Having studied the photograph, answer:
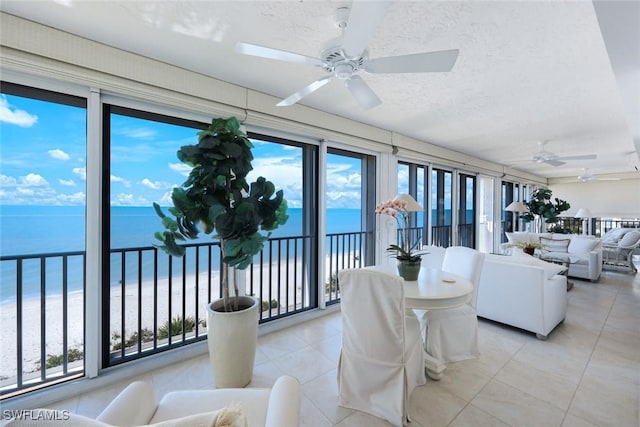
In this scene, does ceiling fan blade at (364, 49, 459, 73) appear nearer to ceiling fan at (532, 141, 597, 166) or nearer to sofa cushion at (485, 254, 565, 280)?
sofa cushion at (485, 254, 565, 280)

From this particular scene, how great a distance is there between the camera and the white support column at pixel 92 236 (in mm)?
1951

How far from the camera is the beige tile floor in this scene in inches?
65.9

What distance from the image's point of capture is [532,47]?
189 centimetres

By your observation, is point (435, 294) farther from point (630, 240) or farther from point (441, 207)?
point (630, 240)

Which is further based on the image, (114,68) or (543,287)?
(543,287)

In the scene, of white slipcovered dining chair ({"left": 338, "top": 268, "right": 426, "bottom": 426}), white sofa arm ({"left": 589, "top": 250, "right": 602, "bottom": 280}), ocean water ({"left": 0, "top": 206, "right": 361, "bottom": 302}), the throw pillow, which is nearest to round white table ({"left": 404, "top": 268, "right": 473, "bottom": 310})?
white slipcovered dining chair ({"left": 338, "top": 268, "right": 426, "bottom": 426})

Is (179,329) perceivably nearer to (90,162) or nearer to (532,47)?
(90,162)

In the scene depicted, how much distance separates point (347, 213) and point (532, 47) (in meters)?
2.69

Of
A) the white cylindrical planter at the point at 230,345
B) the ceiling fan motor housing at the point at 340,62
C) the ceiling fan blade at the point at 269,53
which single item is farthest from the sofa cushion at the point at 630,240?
the white cylindrical planter at the point at 230,345

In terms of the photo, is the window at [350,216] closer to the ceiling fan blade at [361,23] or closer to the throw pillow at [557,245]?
Result: the ceiling fan blade at [361,23]

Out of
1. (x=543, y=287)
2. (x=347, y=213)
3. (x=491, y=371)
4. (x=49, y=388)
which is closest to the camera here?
(x=49, y=388)

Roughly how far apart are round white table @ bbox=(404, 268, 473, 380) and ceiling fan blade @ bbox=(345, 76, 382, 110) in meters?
1.42

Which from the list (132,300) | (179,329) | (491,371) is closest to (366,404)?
(491,371)

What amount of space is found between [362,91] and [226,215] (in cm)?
129
